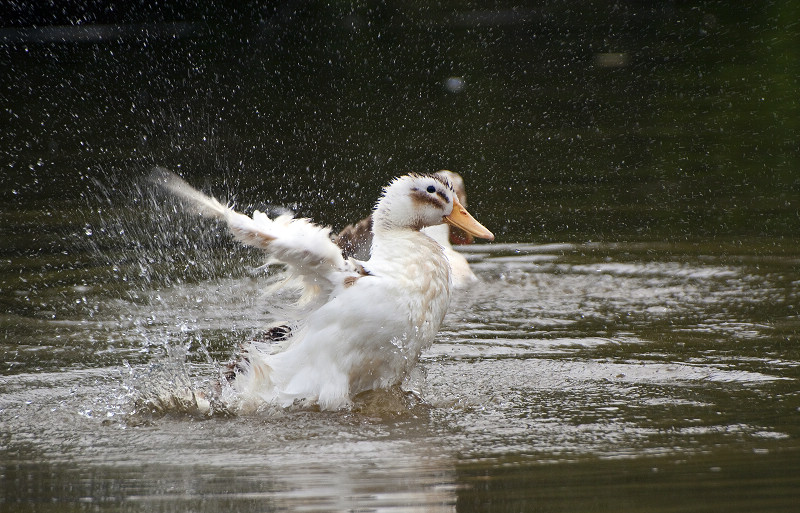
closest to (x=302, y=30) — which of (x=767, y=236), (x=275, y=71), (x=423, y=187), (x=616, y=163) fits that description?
(x=275, y=71)

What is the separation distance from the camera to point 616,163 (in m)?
11.5

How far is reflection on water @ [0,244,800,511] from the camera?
4.32 metres

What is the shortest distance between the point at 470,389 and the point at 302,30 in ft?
43.9

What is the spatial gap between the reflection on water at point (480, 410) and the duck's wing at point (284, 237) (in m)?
0.74

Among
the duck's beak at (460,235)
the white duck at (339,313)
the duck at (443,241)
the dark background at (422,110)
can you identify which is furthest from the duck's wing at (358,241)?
the dark background at (422,110)

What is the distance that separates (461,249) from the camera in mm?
9648

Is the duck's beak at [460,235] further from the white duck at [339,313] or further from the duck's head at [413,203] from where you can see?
the white duck at [339,313]

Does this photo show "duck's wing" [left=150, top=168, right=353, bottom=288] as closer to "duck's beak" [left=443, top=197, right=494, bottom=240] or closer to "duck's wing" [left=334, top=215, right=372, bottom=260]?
"duck's beak" [left=443, top=197, right=494, bottom=240]

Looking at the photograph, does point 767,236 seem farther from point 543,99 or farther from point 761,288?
point 543,99

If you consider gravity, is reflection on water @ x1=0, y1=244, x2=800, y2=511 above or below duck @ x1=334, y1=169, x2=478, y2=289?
below

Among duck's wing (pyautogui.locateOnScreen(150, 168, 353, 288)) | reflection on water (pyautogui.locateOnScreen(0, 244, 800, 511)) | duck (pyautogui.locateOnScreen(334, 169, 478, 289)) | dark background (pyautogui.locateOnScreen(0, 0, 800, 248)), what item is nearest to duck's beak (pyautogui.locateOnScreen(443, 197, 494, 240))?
duck (pyautogui.locateOnScreen(334, 169, 478, 289))

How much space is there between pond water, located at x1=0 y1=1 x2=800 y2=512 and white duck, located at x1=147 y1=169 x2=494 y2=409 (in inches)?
6.2

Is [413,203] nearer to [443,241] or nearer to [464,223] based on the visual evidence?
[464,223]

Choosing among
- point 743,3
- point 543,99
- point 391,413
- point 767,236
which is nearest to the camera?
point 391,413
